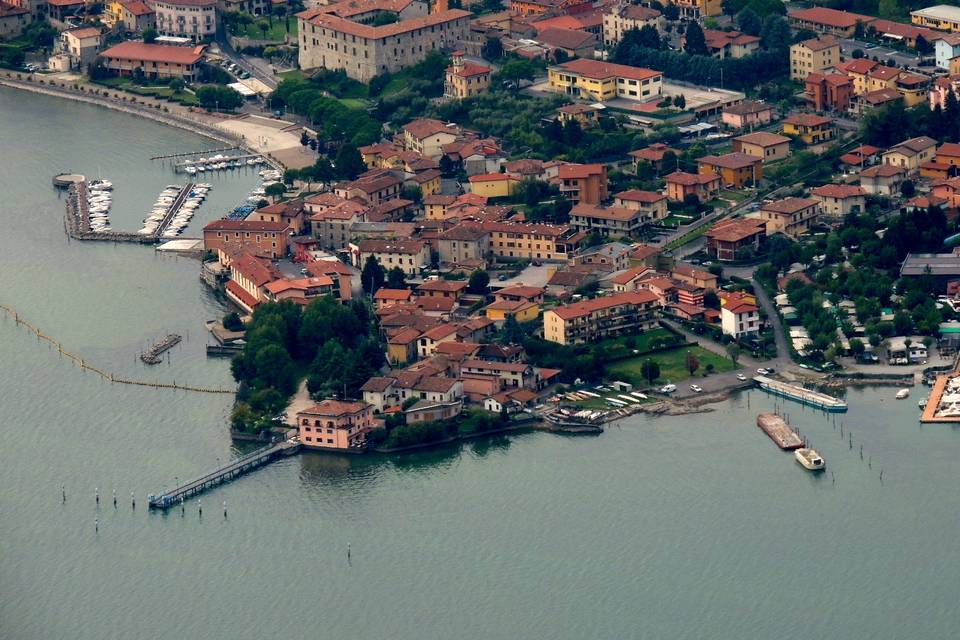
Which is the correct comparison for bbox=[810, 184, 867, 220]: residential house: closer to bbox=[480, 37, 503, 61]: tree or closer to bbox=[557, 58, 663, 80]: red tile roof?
bbox=[557, 58, 663, 80]: red tile roof

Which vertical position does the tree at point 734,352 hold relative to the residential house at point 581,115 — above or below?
below

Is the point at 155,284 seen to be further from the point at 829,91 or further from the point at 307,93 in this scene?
the point at 829,91

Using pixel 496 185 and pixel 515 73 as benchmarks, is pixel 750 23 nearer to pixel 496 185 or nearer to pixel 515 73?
pixel 515 73

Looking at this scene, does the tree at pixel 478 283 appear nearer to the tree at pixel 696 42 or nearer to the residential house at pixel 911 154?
the residential house at pixel 911 154

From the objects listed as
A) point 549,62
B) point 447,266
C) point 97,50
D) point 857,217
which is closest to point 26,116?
point 97,50

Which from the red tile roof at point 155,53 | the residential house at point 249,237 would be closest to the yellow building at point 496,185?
the residential house at point 249,237
